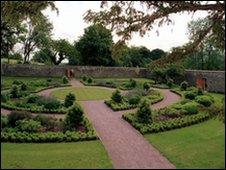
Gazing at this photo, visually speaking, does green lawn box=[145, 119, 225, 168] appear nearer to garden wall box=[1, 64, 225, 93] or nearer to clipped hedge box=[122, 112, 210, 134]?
clipped hedge box=[122, 112, 210, 134]

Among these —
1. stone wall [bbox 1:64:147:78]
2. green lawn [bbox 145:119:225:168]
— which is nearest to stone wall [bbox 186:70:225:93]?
stone wall [bbox 1:64:147:78]

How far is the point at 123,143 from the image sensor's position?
61.8 feet

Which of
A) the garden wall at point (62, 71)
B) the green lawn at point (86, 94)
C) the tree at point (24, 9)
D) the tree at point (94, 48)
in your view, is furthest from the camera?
the tree at point (94, 48)

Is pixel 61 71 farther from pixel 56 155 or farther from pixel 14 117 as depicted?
pixel 56 155

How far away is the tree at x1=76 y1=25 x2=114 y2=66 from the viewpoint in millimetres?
65312

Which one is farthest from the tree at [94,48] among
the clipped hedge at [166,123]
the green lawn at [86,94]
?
the clipped hedge at [166,123]

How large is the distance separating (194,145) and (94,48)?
4947 centimetres

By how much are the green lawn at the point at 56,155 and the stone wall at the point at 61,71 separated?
116ft

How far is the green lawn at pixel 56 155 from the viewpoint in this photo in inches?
583

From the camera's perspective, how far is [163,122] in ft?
73.4

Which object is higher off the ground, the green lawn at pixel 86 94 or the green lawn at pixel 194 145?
the green lawn at pixel 86 94

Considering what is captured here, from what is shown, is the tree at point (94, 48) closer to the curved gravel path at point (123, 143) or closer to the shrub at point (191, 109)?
the curved gravel path at point (123, 143)

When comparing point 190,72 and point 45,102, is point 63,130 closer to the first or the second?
point 45,102

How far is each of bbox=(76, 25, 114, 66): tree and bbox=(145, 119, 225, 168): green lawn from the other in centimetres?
4395
